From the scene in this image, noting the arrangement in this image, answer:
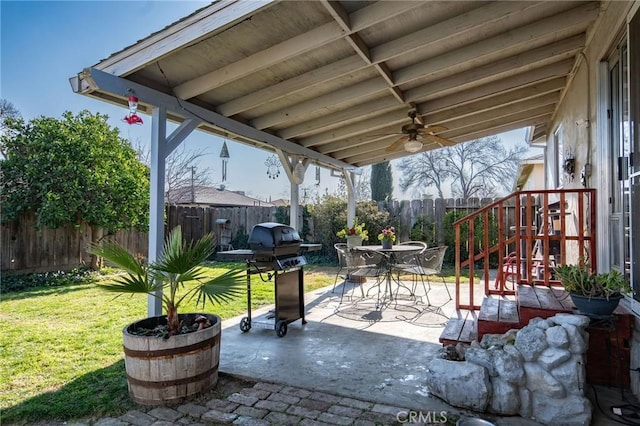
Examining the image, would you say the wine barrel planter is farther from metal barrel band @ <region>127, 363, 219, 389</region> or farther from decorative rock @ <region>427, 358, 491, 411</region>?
decorative rock @ <region>427, 358, 491, 411</region>

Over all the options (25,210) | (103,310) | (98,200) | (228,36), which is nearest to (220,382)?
(228,36)

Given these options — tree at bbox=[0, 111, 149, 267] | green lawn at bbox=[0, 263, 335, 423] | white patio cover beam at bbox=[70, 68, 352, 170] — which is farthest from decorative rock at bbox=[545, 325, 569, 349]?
tree at bbox=[0, 111, 149, 267]

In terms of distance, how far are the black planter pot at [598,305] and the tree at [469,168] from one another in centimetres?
1508

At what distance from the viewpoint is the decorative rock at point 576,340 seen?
7.11 feet

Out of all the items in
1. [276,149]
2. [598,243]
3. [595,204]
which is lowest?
[598,243]

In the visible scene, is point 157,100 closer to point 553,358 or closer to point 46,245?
point 553,358

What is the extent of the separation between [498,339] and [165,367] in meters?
2.25

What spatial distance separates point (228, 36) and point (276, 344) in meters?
2.70

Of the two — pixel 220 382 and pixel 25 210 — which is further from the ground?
pixel 25 210

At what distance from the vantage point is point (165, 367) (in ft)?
7.68

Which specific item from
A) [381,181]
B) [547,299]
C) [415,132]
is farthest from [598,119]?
[381,181]

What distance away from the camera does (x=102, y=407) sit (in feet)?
7.62

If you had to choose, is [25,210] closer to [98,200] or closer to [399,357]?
[98,200]

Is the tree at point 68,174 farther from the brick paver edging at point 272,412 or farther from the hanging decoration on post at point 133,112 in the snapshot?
the brick paver edging at point 272,412
